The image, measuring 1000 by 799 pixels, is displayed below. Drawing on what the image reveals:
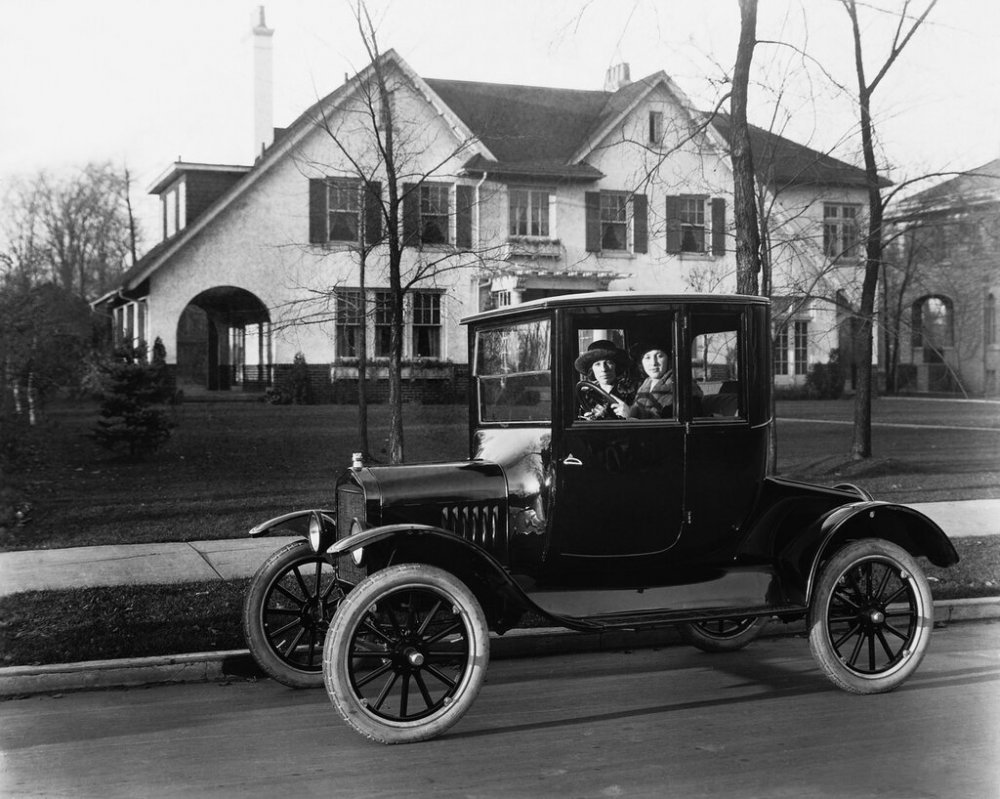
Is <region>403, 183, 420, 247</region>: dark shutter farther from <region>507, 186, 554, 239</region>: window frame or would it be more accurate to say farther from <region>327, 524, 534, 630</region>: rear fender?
<region>327, 524, 534, 630</region>: rear fender

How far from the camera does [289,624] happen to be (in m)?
5.75

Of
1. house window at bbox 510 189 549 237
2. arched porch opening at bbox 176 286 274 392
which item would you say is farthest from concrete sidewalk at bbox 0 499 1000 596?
house window at bbox 510 189 549 237

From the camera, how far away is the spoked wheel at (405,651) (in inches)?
183

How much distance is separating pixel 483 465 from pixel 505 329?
2.60ft

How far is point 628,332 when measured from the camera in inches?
214

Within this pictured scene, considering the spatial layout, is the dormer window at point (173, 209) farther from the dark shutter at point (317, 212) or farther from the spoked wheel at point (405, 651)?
the spoked wheel at point (405, 651)

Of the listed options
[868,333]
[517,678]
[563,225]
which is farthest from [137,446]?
[563,225]

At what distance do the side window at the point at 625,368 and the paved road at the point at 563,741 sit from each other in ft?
4.69

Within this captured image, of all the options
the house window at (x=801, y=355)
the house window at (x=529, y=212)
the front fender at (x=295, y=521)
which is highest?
the house window at (x=529, y=212)

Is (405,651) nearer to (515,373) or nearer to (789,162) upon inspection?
(515,373)

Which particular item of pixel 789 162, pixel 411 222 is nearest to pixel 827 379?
pixel 789 162

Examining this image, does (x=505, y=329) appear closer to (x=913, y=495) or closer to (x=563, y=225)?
(x=913, y=495)

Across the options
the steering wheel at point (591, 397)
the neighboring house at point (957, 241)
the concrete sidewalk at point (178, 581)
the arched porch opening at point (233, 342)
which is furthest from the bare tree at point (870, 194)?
the arched porch opening at point (233, 342)

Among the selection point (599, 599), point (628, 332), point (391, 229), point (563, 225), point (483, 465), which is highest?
point (563, 225)
